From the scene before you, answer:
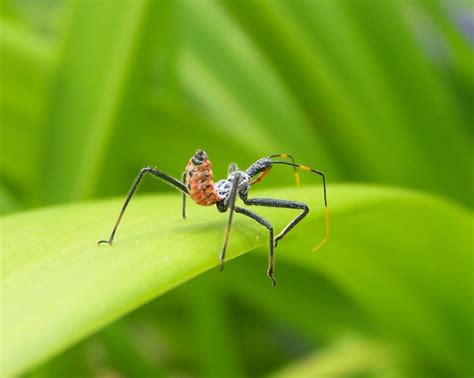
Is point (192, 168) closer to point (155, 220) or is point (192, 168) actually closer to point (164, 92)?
point (155, 220)

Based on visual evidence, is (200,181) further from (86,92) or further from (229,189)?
(86,92)

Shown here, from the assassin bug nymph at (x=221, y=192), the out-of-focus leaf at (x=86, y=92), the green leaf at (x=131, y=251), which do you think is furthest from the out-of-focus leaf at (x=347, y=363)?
the assassin bug nymph at (x=221, y=192)

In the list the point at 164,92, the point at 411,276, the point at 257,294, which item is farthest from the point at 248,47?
the point at 411,276

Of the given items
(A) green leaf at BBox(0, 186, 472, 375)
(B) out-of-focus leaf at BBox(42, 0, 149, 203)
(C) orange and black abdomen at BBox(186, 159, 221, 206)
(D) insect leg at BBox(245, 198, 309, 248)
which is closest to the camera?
(A) green leaf at BBox(0, 186, 472, 375)

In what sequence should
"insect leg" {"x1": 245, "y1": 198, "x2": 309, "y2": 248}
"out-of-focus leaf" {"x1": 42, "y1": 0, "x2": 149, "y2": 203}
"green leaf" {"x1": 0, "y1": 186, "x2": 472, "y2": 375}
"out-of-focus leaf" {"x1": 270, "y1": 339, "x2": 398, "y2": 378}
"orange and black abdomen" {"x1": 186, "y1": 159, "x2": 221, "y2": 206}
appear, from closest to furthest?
"green leaf" {"x1": 0, "y1": 186, "x2": 472, "y2": 375}, "insect leg" {"x1": 245, "y1": 198, "x2": 309, "y2": 248}, "orange and black abdomen" {"x1": 186, "y1": 159, "x2": 221, "y2": 206}, "out-of-focus leaf" {"x1": 42, "y1": 0, "x2": 149, "y2": 203}, "out-of-focus leaf" {"x1": 270, "y1": 339, "x2": 398, "y2": 378}

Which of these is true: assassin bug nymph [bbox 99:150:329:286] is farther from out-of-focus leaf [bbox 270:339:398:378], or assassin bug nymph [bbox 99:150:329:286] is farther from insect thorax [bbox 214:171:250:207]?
out-of-focus leaf [bbox 270:339:398:378]

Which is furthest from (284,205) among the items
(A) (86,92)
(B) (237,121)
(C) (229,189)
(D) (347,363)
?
(B) (237,121)

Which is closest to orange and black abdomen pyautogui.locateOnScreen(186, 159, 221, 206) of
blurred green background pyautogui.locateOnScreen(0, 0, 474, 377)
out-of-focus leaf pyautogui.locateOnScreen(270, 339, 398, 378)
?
blurred green background pyautogui.locateOnScreen(0, 0, 474, 377)

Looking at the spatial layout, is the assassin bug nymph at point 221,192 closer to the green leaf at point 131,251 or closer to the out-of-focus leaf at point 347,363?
the green leaf at point 131,251
